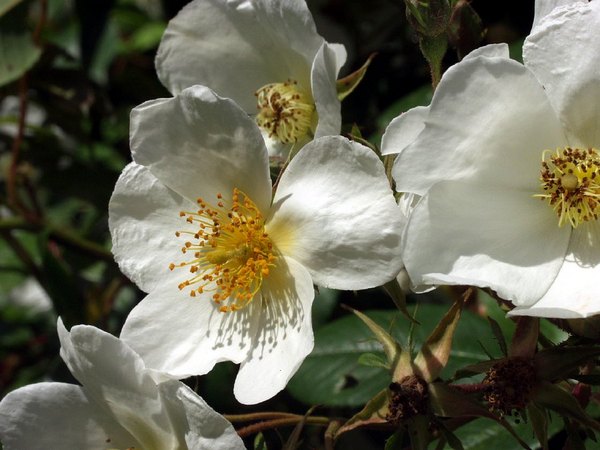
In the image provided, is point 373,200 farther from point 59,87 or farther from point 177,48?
point 59,87

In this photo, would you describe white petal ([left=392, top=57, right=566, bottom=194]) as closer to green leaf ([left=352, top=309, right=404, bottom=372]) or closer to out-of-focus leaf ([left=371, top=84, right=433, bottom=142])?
green leaf ([left=352, top=309, right=404, bottom=372])

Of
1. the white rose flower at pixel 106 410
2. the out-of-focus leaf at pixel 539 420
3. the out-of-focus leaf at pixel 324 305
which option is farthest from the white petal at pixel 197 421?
the out-of-focus leaf at pixel 324 305

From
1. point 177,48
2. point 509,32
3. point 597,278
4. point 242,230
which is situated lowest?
point 509,32

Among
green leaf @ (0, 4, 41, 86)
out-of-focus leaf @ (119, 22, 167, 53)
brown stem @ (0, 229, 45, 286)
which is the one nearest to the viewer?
green leaf @ (0, 4, 41, 86)

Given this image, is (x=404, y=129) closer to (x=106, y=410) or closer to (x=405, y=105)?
(x=106, y=410)

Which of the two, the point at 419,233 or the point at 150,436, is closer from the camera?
the point at 419,233

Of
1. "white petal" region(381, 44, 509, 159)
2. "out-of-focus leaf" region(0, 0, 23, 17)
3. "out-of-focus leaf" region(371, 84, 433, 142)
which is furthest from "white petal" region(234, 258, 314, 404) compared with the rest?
"out-of-focus leaf" region(0, 0, 23, 17)

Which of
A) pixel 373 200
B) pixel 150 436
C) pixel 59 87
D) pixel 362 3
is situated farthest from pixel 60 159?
pixel 373 200
